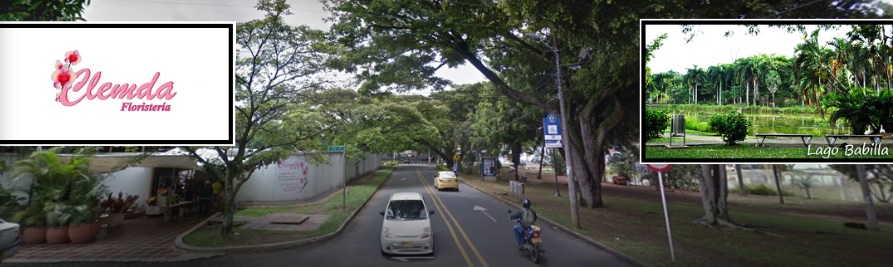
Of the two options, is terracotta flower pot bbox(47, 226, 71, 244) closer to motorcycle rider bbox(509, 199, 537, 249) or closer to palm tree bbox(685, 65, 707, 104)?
motorcycle rider bbox(509, 199, 537, 249)

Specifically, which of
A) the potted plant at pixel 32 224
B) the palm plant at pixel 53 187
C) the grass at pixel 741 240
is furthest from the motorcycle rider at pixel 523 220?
the potted plant at pixel 32 224

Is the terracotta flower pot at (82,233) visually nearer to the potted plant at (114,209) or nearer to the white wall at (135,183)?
the potted plant at (114,209)

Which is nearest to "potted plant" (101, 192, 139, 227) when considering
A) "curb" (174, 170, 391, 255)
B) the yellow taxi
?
"curb" (174, 170, 391, 255)

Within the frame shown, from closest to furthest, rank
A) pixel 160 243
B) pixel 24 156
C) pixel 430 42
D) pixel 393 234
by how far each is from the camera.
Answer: pixel 393 234, pixel 160 243, pixel 24 156, pixel 430 42

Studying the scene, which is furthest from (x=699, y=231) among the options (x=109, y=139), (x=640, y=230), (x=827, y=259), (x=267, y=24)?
(x=109, y=139)

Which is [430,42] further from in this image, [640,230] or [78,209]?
[78,209]

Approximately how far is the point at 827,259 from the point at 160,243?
15402 mm

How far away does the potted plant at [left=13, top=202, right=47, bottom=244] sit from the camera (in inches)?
364

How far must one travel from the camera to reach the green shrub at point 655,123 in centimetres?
784

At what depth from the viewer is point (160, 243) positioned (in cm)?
984

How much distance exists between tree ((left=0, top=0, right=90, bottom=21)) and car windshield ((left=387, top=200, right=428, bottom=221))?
297 inches

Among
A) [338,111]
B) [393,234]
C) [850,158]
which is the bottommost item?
[393,234]

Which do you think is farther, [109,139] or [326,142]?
[326,142]

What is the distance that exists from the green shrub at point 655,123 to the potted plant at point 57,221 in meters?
12.7
